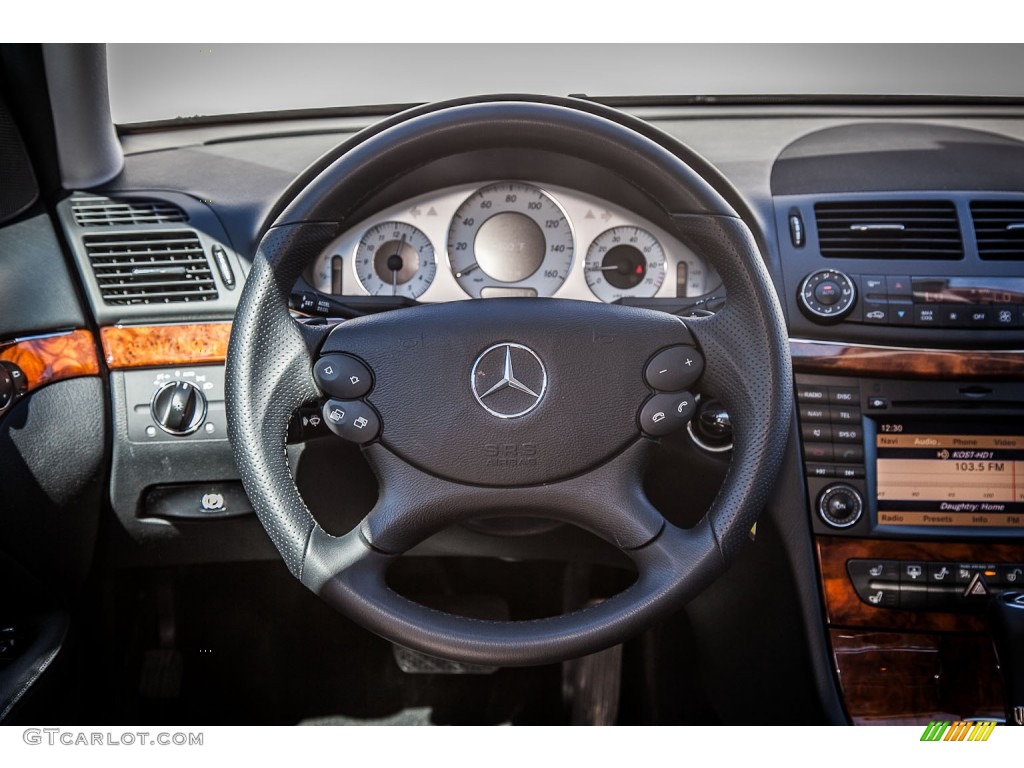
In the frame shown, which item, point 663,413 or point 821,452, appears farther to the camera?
point 821,452

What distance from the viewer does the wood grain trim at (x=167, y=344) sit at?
1.47 metres

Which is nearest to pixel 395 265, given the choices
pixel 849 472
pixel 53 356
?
pixel 53 356

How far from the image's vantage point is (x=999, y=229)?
1.50 meters

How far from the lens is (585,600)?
6.06ft

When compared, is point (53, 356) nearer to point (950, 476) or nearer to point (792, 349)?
point (792, 349)

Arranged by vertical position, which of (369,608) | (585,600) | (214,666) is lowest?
(214,666)

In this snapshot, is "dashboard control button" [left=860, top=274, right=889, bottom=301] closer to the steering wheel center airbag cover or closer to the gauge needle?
the steering wheel center airbag cover

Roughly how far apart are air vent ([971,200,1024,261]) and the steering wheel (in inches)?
21.2

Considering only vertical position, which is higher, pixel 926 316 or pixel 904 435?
pixel 926 316

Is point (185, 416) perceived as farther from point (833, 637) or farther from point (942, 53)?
point (942, 53)

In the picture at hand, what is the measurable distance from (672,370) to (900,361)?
1.57ft

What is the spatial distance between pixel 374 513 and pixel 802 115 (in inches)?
45.9

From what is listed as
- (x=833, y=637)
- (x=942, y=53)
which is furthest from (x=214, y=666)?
(x=942, y=53)

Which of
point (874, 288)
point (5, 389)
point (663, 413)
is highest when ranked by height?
point (874, 288)
